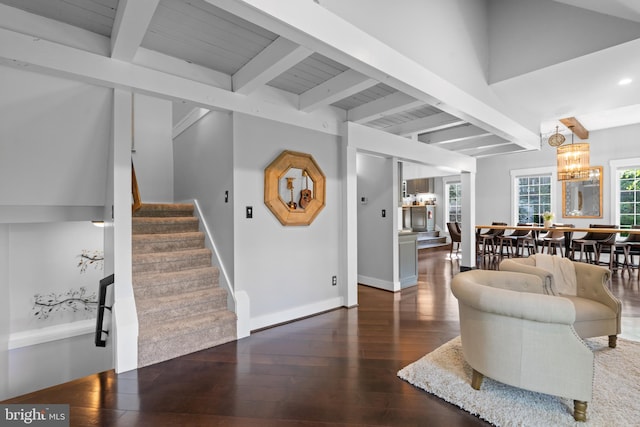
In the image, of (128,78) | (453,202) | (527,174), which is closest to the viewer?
(128,78)

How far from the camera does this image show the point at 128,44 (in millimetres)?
2328

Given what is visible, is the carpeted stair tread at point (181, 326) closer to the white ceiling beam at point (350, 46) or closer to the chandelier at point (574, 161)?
the white ceiling beam at point (350, 46)

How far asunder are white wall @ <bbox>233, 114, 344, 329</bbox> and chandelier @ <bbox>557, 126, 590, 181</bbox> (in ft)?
14.3

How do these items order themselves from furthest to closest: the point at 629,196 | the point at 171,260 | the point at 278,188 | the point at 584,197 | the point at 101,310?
the point at 584,197, the point at 629,196, the point at 278,188, the point at 171,260, the point at 101,310

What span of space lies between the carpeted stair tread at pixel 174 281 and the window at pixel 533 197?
28.5 feet

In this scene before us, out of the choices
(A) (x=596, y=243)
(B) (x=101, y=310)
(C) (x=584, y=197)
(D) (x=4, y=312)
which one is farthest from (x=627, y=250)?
(D) (x=4, y=312)

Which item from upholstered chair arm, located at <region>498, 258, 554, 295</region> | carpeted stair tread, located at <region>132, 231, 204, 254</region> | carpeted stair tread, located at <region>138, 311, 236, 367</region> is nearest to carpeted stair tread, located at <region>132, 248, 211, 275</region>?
carpeted stair tread, located at <region>132, 231, 204, 254</region>

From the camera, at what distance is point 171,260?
11.3 ft

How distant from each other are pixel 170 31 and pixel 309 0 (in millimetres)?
1204

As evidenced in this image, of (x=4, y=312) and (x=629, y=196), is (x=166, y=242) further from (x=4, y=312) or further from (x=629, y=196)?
(x=629, y=196)

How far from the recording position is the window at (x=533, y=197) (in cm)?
840

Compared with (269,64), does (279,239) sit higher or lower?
lower

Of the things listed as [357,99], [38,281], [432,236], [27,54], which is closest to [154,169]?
[38,281]

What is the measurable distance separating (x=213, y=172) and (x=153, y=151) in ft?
7.30
